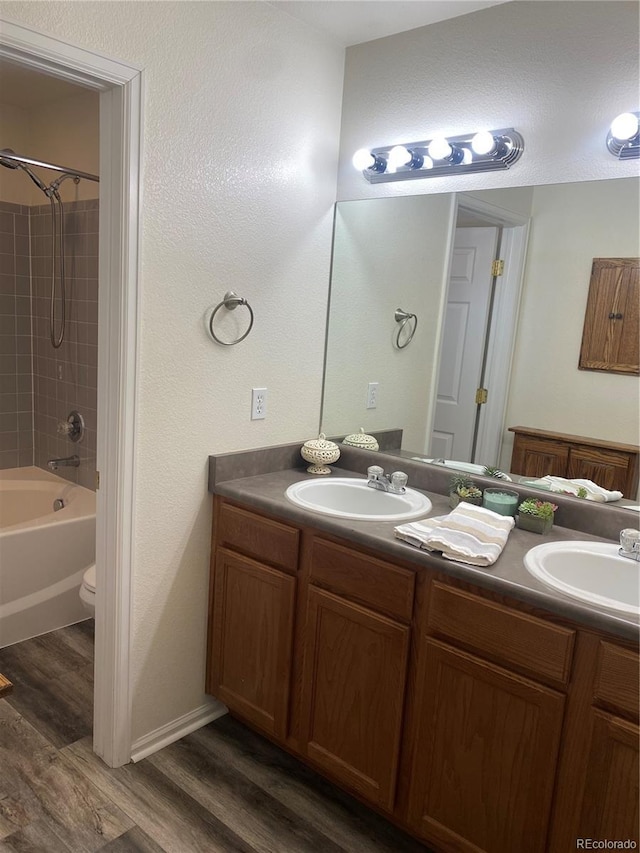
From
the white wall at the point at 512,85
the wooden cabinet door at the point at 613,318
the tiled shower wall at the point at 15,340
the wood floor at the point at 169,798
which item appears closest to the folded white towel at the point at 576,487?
the wooden cabinet door at the point at 613,318

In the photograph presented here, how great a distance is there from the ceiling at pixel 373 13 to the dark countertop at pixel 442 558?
1.55 m

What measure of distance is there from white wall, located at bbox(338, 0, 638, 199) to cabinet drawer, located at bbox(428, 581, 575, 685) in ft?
4.12

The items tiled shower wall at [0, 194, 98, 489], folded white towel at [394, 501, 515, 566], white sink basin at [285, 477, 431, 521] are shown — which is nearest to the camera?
folded white towel at [394, 501, 515, 566]

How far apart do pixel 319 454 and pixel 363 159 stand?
1.08 m

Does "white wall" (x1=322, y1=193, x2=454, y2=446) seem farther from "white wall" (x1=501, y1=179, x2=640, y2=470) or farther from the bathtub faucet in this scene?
the bathtub faucet

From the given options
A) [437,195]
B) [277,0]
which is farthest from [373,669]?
[277,0]

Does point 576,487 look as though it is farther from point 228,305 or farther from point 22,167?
point 22,167

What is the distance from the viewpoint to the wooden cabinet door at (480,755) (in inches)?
59.8

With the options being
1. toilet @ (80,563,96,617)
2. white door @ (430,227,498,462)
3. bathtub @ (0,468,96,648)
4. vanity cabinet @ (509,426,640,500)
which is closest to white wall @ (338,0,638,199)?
white door @ (430,227,498,462)

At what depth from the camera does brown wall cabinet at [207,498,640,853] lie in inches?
56.7

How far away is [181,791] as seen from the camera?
6.66ft

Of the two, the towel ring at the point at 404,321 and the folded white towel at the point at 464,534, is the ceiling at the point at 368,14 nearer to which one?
the towel ring at the point at 404,321

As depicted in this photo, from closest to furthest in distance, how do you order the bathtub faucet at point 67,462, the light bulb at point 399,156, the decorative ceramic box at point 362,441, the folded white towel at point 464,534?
the folded white towel at point 464,534 → the light bulb at point 399,156 → the decorative ceramic box at point 362,441 → the bathtub faucet at point 67,462

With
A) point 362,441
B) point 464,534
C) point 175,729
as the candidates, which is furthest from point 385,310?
point 175,729
